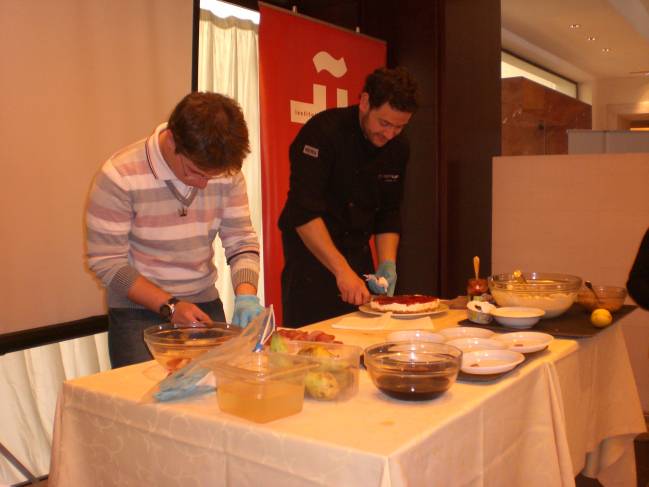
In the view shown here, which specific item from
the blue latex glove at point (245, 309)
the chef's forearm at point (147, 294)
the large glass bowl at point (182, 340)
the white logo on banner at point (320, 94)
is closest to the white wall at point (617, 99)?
the white logo on banner at point (320, 94)

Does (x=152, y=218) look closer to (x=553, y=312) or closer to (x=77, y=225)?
(x=77, y=225)

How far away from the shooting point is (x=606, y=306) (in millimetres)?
2178

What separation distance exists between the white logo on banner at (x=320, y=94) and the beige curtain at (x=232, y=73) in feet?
0.94

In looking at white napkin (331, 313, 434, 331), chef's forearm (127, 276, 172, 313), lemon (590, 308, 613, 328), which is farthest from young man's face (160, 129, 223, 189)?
lemon (590, 308, 613, 328)

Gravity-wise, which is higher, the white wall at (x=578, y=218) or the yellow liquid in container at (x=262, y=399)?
the white wall at (x=578, y=218)

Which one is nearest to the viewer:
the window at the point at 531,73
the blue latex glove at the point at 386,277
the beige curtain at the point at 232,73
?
the blue latex glove at the point at 386,277

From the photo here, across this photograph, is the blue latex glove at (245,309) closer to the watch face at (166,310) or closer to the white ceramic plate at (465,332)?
the watch face at (166,310)

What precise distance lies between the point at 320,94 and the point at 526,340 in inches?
77.7

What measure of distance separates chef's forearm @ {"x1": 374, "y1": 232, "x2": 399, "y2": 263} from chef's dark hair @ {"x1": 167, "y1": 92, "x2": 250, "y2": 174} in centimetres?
99

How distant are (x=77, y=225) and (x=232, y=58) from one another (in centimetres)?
118

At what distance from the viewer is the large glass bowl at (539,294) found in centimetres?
204

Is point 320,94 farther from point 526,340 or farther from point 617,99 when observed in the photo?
point 617,99

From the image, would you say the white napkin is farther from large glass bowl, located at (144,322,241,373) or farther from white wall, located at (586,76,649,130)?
white wall, located at (586,76,649,130)

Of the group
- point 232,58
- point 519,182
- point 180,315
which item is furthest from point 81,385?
point 519,182
